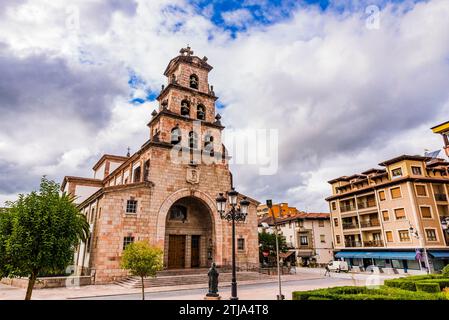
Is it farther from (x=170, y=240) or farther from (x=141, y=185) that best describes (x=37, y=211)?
(x=170, y=240)

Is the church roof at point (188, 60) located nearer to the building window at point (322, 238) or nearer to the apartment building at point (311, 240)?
the apartment building at point (311, 240)

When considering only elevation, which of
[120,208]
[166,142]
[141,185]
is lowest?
[120,208]

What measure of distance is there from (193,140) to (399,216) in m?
24.7

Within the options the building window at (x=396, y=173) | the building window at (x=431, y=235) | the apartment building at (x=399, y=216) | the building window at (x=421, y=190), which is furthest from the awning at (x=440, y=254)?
the building window at (x=396, y=173)

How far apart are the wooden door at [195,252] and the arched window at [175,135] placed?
9.25 m

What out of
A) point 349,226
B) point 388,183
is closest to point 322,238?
point 349,226

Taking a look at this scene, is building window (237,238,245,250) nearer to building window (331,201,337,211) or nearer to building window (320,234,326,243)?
building window (331,201,337,211)

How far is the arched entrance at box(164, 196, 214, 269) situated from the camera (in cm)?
2520

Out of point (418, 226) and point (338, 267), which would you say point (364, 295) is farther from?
point (338, 267)

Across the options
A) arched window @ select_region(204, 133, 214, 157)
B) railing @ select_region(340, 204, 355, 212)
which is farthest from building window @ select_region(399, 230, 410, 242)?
arched window @ select_region(204, 133, 214, 157)
